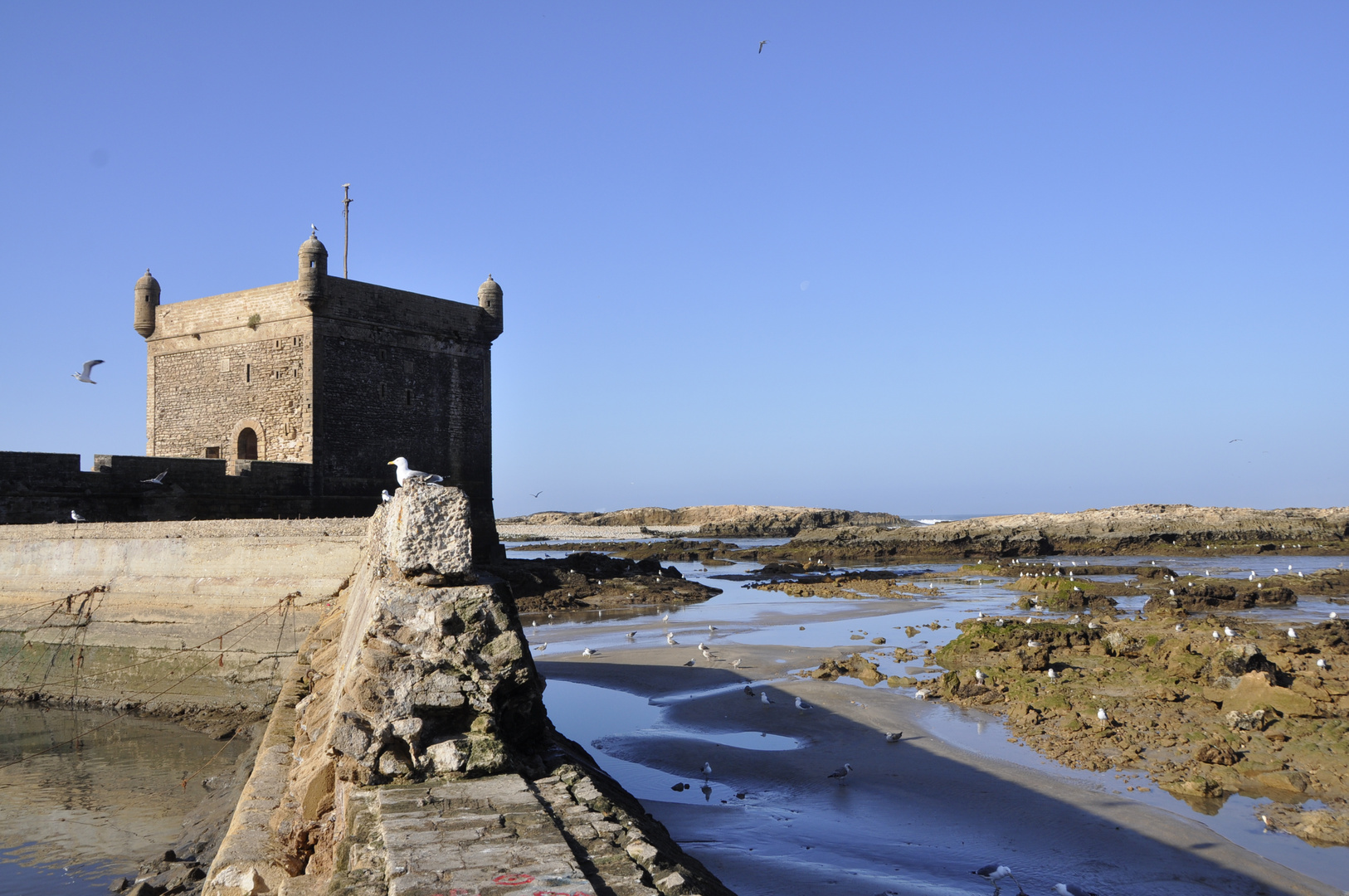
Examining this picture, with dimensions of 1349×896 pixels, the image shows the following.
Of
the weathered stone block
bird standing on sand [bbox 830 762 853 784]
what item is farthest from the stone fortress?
the weathered stone block

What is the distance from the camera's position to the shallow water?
24.4 feet

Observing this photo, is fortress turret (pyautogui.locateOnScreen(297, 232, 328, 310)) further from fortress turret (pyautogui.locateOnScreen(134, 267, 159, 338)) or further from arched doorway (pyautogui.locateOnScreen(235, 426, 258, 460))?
fortress turret (pyautogui.locateOnScreen(134, 267, 159, 338))

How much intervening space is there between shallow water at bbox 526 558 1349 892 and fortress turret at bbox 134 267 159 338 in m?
12.7

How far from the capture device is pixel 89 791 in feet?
32.1

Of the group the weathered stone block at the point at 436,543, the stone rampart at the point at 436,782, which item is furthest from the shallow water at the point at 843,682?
the weathered stone block at the point at 436,543

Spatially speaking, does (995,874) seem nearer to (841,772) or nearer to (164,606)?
(841,772)

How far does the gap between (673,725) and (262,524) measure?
5.77 meters

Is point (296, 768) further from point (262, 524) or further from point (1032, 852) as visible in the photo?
point (262, 524)

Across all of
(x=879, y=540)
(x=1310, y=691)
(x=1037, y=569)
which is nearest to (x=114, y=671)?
(x=1310, y=691)

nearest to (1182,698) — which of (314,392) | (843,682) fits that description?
(843,682)

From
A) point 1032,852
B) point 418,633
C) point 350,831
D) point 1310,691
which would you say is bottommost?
point 1032,852

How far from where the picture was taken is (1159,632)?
15.1 meters

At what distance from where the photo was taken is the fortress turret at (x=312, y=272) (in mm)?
21281

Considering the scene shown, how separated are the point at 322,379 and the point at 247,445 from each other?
300cm
